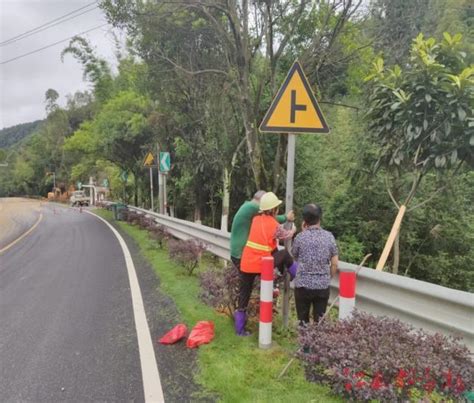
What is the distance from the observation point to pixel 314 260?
385 cm

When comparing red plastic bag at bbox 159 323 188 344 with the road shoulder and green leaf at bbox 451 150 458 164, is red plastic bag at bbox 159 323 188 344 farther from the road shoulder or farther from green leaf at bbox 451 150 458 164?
green leaf at bbox 451 150 458 164

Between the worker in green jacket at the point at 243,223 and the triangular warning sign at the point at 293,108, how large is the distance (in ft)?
2.60

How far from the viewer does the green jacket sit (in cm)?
447

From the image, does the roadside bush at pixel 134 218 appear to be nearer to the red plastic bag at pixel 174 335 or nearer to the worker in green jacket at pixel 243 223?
the red plastic bag at pixel 174 335

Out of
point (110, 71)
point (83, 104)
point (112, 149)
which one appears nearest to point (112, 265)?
point (112, 149)

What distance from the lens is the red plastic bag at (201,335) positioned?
14.1 ft

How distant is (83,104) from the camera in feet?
236

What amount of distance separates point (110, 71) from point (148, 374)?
32824 mm

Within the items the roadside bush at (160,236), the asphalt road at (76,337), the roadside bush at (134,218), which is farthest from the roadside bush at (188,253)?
the roadside bush at (134,218)

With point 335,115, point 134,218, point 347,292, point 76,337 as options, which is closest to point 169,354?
point 76,337

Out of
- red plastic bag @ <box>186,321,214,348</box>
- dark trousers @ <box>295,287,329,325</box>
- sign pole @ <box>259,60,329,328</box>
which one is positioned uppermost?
sign pole @ <box>259,60,329,328</box>

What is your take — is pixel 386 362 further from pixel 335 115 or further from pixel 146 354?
pixel 335 115

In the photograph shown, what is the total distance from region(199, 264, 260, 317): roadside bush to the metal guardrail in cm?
110

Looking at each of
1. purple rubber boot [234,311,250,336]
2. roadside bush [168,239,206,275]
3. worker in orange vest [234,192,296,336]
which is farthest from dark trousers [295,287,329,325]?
roadside bush [168,239,206,275]
